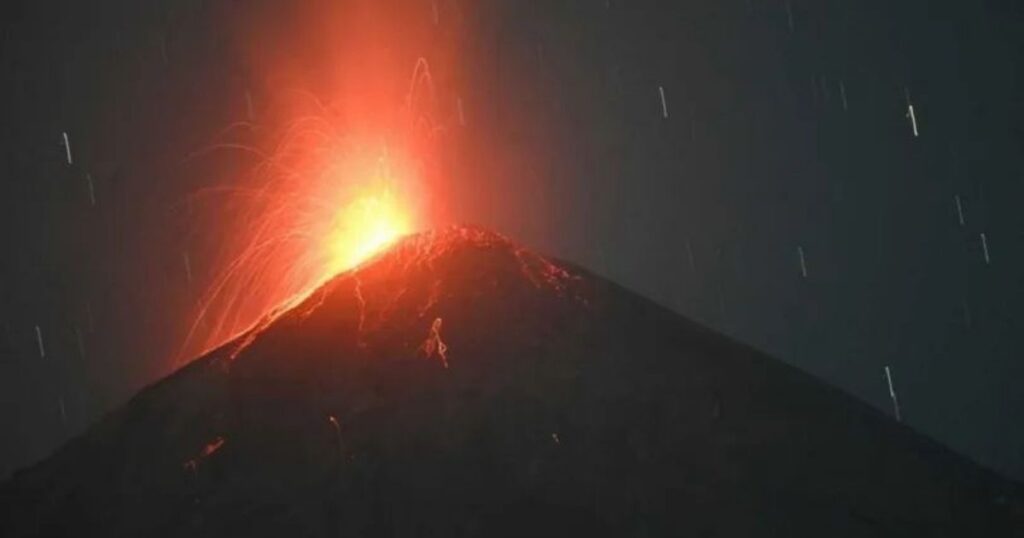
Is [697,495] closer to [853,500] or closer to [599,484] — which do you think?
[599,484]

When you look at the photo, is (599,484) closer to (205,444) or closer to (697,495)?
(697,495)

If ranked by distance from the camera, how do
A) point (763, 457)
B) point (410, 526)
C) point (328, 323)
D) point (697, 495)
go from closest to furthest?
point (410, 526), point (697, 495), point (763, 457), point (328, 323)

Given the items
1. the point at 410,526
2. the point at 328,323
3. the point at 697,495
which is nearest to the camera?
the point at 410,526

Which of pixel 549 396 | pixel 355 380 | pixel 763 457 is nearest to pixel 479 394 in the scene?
pixel 549 396

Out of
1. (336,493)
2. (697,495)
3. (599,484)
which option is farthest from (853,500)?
(336,493)

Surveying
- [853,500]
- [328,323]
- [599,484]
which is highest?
[328,323]

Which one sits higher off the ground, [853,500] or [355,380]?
[355,380]

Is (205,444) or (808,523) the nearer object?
(808,523)
